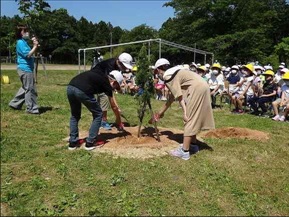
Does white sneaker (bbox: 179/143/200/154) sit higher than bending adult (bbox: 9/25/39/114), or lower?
lower

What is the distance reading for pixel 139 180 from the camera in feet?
16.2

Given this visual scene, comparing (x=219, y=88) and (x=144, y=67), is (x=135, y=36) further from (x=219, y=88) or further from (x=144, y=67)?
(x=144, y=67)

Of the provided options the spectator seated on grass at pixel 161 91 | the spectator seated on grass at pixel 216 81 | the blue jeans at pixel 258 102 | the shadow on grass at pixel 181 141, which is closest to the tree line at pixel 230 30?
the spectator seated on grass at pixel 161 91

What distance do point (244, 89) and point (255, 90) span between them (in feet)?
1.15

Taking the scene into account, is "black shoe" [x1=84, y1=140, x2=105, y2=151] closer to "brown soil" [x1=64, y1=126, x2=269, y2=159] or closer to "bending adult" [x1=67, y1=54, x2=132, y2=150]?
"brown soil" [x1=64, y1=126, x2=269, y2=159]

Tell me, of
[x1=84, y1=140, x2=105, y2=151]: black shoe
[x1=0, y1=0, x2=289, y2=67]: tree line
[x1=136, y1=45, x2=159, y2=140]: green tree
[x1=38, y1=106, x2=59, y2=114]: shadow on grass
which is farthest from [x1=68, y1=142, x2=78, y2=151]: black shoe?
[x1=0, y1=0, x2=289, y2=67]: tree line

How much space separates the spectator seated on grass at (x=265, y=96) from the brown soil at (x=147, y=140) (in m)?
3.12

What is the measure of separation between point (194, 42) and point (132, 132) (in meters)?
38.2

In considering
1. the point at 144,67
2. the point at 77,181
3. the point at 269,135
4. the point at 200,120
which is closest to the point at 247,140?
the point at 269,135

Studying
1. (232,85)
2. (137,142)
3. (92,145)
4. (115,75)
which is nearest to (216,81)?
(232,85)

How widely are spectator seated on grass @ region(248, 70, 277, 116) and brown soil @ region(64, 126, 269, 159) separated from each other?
10.2ft

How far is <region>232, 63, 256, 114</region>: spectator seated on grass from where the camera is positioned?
11172 mm

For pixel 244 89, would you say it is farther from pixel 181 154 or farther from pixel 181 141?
pixel 181 154

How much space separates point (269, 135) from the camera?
317 inches
